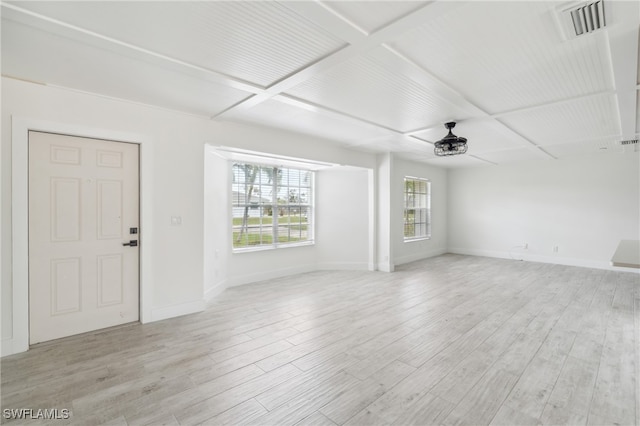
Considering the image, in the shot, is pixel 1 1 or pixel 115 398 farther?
pixel 115 398

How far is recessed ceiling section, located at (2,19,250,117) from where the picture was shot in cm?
216

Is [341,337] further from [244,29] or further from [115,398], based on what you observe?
[244,29]

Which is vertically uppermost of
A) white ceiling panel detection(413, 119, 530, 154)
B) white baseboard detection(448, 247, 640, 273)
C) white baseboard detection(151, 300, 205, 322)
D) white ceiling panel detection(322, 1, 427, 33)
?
white ceiling panel detection(413, 119, 530, 154)

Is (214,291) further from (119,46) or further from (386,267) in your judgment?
(386,267)

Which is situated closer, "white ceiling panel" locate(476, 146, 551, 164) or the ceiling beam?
the ceiling beam

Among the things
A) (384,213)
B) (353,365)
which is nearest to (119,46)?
(353,365)

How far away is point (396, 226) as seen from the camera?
7.11m

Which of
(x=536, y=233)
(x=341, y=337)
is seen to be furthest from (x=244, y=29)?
(x=536, y=233)

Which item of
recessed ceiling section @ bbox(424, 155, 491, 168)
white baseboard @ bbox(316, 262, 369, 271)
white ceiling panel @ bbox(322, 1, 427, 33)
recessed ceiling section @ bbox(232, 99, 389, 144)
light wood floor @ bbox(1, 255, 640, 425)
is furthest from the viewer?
recessed ceiling section @ bbox(424, 155, 491, 168)

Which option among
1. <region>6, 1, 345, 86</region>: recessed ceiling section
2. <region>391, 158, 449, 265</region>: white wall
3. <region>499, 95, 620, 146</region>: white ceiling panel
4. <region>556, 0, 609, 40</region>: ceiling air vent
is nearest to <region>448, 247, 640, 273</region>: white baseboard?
<region>391, 158, 449, 265</region>: white wall

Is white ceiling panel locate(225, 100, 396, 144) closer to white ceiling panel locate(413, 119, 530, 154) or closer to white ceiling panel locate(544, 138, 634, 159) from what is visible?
white ceiling panel locate(413, 119, 530, 154)

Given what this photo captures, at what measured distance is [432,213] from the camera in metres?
8.45

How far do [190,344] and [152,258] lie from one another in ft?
4.00

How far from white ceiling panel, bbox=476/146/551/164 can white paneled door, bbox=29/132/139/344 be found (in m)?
6.81
